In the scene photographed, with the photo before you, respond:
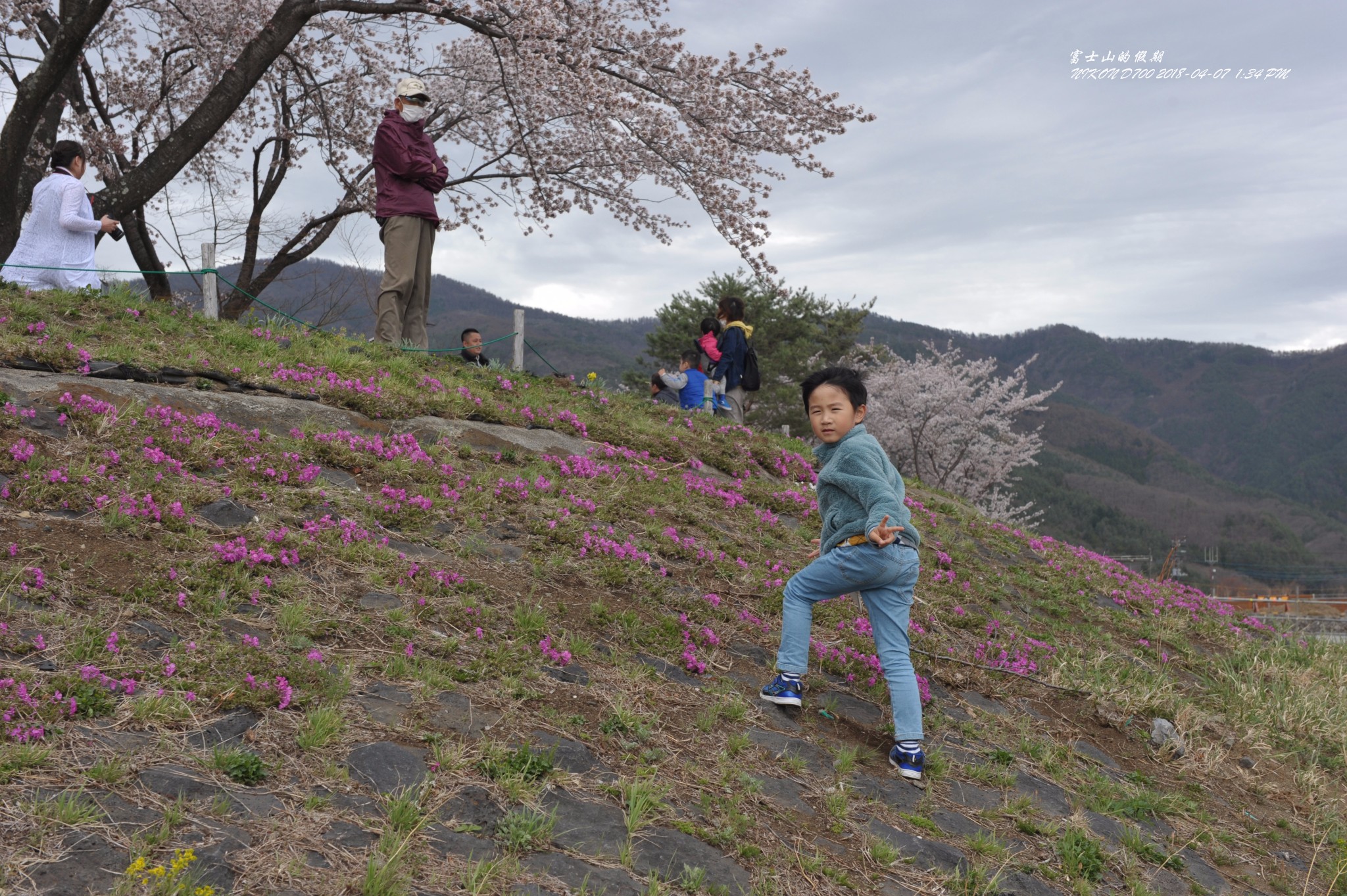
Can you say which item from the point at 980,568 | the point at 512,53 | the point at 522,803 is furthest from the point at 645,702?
the point at 512,53

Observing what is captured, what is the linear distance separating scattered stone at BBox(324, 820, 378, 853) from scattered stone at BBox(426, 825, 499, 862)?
204mm

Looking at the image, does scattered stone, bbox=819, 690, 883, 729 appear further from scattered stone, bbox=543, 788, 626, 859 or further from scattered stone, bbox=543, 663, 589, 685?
scattered stone, bbox=543, 788, 626, 859

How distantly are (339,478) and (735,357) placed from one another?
24.6 ft

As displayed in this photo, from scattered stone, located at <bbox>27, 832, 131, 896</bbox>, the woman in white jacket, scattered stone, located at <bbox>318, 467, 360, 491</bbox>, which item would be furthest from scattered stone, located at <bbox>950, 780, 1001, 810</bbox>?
the woman in white jacket

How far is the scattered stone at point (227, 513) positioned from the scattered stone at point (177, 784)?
2.23 meters

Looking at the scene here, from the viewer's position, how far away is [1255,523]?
97125 mm

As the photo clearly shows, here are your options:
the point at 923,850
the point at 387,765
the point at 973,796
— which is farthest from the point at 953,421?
the point at 387,765

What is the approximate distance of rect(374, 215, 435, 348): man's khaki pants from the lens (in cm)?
932

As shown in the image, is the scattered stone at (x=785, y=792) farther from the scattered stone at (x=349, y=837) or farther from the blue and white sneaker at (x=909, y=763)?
the scattered stone at (x=349, y=837)

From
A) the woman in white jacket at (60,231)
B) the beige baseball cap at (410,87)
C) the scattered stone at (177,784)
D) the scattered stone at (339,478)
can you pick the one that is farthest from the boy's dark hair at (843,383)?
the woman in white jacket at (60,231)

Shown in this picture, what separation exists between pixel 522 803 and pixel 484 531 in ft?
9.36

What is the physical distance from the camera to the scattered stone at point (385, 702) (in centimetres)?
384

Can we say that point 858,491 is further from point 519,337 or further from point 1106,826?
point 519,337

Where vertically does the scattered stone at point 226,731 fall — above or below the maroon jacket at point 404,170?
below
